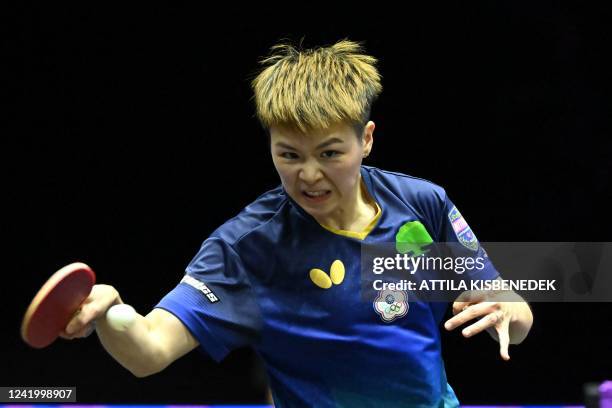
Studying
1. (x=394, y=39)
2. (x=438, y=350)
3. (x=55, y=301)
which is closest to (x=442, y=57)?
(x=394, y=39)

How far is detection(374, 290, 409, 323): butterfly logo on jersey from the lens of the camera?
2529mm

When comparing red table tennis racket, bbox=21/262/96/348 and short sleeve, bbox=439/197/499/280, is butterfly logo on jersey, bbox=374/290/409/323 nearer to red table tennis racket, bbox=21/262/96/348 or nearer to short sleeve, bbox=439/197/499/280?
short sleeve, bbox=439/197/499/280

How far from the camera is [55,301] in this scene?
75.9 inches

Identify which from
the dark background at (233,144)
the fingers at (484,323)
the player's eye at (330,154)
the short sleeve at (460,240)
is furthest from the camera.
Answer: the dark background at (233,144)

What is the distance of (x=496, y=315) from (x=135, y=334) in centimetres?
89

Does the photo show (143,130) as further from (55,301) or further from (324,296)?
(55,301)

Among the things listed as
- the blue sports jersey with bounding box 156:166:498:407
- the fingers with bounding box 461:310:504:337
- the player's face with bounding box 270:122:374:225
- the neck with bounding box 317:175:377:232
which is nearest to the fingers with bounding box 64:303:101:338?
the blue sports jersey with bounding box 156:166:498:407

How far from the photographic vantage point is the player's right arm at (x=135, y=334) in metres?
1.99

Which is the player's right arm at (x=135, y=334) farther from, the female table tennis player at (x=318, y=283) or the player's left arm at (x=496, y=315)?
the player's left arm at (x=496, y=315)

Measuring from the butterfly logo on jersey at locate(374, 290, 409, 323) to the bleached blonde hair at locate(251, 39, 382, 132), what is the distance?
44 centimetres

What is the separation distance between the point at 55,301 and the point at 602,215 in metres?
2.89

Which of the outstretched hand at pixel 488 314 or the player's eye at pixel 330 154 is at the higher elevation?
the player's eye at pixel 330 154

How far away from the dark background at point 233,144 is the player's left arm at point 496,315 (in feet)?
5.44

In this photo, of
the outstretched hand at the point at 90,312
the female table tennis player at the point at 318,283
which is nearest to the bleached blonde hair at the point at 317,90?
the female table tennis player at the point at 318,283
